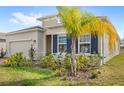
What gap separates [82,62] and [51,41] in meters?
4.66

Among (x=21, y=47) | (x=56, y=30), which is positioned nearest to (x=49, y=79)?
(x=56, y=30)

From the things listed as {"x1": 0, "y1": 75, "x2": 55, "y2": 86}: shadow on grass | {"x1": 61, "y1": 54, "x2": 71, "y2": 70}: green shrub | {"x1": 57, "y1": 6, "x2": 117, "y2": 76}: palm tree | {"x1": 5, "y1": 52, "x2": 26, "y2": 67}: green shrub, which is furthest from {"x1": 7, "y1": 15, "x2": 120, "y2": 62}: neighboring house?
{"x1": 0, "y1": 75, "x2": 55, "y2": 86}: shadow on grass

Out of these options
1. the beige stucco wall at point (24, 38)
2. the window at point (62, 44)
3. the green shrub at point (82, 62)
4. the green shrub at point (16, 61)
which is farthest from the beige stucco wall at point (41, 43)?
the green shrub at point (82, 62)

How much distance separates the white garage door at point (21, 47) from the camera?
1940 centimetres

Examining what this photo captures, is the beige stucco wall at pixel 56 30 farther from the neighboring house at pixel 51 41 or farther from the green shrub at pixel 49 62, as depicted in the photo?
the green shrub at pixel 49 62

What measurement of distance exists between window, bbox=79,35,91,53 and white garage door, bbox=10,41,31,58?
490cm

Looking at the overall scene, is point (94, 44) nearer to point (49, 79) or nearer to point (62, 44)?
point (62, 44)

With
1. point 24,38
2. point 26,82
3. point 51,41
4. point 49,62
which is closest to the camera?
point 26,82

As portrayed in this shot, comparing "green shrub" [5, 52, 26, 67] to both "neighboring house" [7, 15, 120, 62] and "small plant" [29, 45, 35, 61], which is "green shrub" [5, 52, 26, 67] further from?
"neighboring house" [7, 15, 120, 62]

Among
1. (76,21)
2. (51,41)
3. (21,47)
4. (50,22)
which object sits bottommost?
(21,47)

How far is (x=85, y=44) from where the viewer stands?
54.0 feet

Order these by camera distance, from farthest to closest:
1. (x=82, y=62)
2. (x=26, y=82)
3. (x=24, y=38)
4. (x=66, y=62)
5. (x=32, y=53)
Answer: (x=24, y=38), (x=32, y=53), (x=66, y=62), (x=82, y=62), (x=26, y=82)

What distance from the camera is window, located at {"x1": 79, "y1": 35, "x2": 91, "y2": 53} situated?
16219mm
